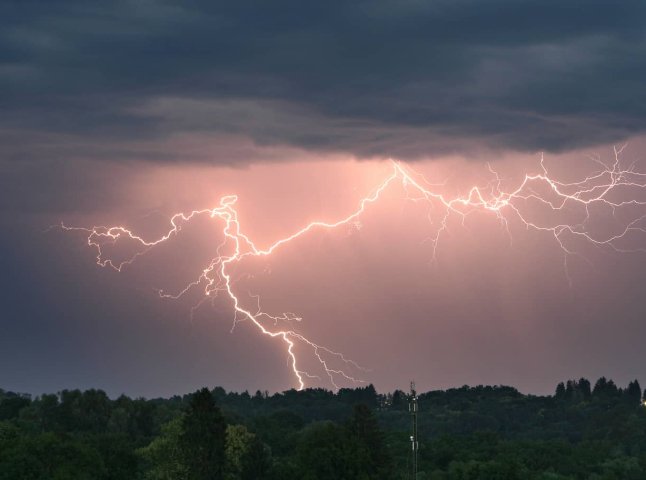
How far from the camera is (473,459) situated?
16762 cm

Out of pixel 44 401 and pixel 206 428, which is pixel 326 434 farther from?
pixel 44 401

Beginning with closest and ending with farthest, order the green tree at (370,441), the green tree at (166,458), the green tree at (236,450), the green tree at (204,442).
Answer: the green tree at (204,442)
the green tree at (370,441)
the green tree at (166,458)
the green tree at (236,450)

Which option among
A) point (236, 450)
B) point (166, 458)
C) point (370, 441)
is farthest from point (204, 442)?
point (370, 441)

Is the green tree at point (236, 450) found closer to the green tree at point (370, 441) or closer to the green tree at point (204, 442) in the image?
the green tree at point (204, 442)

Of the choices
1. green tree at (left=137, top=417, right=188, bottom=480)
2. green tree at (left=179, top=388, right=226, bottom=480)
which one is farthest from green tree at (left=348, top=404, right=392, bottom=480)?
green tree at (left=137, top=417, right=188, bottom=480)

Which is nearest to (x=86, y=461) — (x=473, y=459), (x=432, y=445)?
(x=473, y=459)

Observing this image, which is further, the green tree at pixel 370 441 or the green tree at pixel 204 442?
the green tree at pixel 370 441

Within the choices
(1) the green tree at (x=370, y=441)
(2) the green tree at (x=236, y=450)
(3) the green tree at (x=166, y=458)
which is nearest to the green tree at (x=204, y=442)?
(3) the green tree at (x=166, y=458)

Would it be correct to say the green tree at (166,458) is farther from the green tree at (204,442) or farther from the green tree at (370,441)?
the green tree at (370,441)

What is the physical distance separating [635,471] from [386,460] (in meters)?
58.7

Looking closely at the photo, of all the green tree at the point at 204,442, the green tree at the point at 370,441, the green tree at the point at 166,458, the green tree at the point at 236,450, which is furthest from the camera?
the green tree at the point at 236,450

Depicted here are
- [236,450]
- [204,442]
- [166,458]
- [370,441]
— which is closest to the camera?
[204,442]

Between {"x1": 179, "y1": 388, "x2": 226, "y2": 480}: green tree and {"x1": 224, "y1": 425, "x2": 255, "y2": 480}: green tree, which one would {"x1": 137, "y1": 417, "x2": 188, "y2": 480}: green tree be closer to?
{"x1": 179, "y1": 388, "x2": 226, "y2": 480}: green tree

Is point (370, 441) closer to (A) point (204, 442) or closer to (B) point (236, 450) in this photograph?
(B) point (236, 450)
